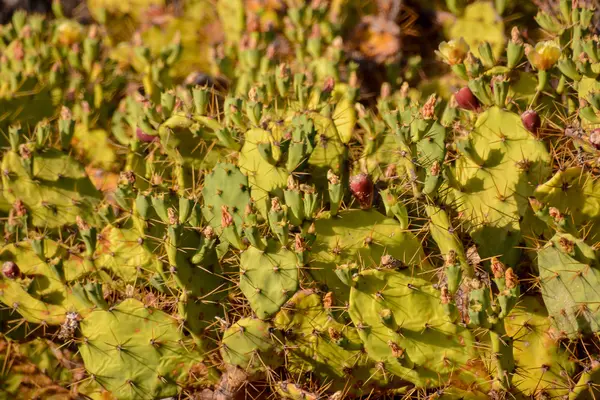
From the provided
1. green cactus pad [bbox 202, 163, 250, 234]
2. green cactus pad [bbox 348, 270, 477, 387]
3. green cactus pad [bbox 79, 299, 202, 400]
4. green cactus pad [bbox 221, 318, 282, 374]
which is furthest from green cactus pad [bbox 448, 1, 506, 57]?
green cactus pad [bbox 79, 299, 202, 400]

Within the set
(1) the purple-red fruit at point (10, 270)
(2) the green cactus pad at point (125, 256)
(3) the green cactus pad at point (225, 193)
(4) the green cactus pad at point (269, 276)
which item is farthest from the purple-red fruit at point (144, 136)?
(4) the green cactus pad at point (269, 276)

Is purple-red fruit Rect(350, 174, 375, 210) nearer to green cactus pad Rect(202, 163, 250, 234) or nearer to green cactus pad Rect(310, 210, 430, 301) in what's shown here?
→ green cactus pad Rect(310, 210, 430, 301)

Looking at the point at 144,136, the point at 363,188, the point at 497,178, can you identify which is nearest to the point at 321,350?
the point at 363,188

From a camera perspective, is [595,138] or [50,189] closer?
[595,138]

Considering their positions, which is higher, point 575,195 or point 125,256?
point 575,195

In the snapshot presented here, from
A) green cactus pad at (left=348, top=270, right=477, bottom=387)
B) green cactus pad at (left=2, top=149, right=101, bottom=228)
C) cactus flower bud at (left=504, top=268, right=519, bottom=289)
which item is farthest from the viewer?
green cactus pad at (left=2, top=149, right=101, bottom=228)

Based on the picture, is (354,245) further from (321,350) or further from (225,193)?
(225,193)
